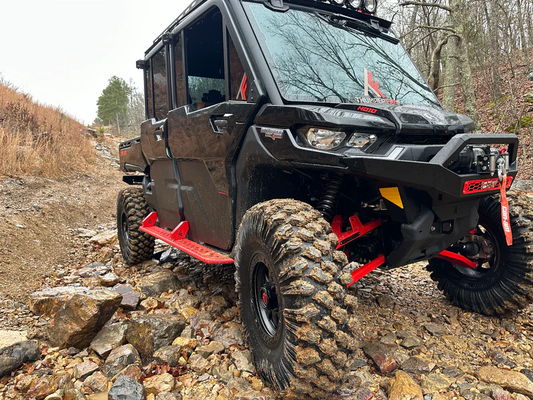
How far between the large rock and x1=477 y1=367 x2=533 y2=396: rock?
255cm

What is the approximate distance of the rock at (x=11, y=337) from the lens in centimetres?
274

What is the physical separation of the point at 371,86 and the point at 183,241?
2125 mm

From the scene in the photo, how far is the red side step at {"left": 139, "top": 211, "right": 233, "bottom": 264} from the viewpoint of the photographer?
2976 mm

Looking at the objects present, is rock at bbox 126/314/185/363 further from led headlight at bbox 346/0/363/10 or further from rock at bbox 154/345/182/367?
led headlight at bbox 346/0/363/10

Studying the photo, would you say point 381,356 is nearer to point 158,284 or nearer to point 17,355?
point 158,284

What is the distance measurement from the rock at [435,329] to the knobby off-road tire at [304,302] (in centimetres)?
127

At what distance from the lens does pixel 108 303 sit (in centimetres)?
301

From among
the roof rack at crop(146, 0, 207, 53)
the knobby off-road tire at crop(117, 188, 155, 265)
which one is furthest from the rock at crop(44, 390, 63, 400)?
the roof rack at crop(146, 0, 207, 53)

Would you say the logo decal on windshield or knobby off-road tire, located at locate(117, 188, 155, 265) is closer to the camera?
the logo decal on windshield

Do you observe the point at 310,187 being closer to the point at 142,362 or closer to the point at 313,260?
the point at 313,260

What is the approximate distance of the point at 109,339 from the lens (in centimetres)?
287

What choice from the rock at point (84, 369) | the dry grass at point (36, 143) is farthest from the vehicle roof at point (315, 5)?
the dry grass at point (36, 143)

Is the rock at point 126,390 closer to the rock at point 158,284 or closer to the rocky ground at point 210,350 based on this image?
the rocky ground at point 210,350

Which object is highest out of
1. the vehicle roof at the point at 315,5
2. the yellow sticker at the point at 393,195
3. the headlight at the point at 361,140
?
the vehicle roof at the point at 315,5
